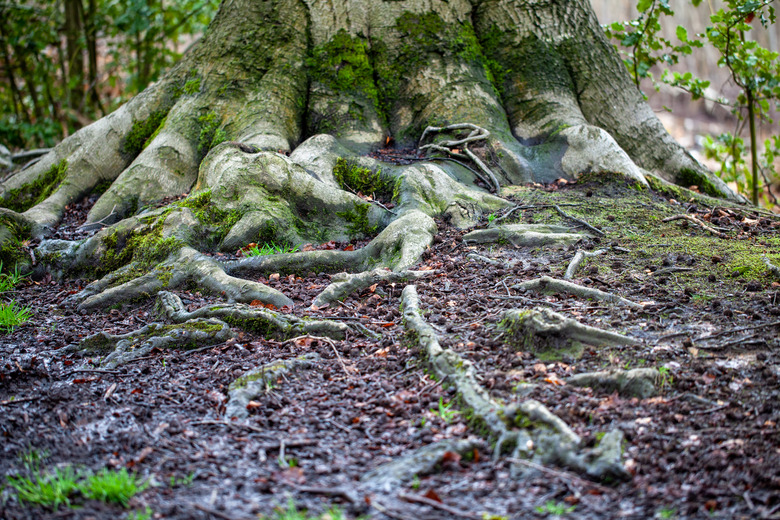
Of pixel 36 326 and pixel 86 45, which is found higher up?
pixel 86 45

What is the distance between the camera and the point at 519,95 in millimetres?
6805

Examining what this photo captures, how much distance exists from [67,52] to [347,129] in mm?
9512

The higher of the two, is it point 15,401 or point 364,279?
point 364,279

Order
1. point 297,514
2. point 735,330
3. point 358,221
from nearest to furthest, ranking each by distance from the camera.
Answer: point 297,514 → point 735,330 → point 358,221

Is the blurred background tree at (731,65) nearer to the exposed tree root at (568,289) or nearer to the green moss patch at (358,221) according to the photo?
the exposed tree root at (568,289)

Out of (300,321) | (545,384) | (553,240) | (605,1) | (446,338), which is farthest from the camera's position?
(605,1)

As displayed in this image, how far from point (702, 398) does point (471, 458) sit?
48.6 inches

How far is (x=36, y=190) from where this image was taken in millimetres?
6676

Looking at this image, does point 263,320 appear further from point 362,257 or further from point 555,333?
point 555,333

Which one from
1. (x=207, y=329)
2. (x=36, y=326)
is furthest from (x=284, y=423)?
(x=36, y=326)

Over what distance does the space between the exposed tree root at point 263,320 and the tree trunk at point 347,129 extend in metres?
1.15

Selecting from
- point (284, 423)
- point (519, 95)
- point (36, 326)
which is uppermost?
point (519, 95)

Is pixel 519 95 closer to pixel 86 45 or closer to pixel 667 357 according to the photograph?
pixel 667 357

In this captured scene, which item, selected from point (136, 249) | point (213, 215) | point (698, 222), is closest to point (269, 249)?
point (213, 215)
